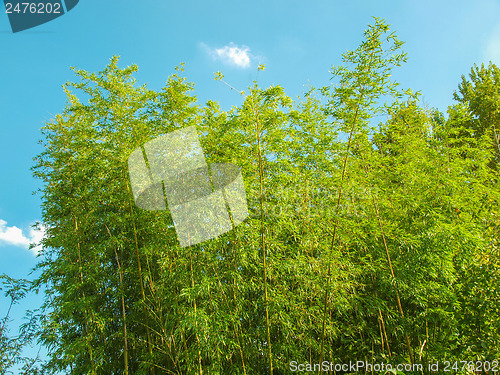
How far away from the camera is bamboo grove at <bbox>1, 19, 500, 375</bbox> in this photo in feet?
11.8

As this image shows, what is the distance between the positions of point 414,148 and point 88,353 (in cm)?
531

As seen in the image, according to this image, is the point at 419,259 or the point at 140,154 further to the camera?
the point at 140,154

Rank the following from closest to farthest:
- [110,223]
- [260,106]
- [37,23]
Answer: [260,106]
[37,23]
[110,223]

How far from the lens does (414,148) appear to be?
15.6ft

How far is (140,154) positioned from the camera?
171 inches

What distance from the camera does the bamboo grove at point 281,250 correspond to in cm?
361

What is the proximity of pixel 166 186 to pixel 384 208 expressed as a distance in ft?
9.15

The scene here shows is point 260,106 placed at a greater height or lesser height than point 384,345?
greater

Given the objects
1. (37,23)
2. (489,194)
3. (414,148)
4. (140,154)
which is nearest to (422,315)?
(489,194)

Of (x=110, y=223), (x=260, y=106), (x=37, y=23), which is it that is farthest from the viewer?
(x=110, y=223)

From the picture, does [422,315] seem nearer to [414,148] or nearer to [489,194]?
[489,194]

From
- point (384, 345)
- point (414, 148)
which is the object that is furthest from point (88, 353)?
point (414, 148)

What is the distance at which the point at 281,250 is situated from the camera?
4.03m

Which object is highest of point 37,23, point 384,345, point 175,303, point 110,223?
point 37,23
